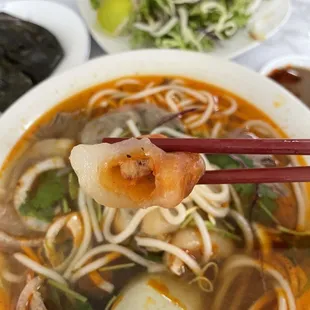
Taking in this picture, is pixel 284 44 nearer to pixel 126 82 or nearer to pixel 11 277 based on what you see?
pixel 126 82

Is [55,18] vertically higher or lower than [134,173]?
lower

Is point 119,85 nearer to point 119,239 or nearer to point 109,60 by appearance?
point 109,60

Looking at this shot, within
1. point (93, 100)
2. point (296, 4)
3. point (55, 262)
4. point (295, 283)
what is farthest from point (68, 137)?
point (296, 4)

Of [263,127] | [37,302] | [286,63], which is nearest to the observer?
[37,302]

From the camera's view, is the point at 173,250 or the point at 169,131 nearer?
the point at 173,250

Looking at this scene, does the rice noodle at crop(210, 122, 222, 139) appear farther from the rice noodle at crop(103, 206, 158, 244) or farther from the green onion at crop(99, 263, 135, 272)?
the green onion at crop(99, 263, 135, 272)

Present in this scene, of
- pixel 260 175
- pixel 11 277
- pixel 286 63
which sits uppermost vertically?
pixel 260 175

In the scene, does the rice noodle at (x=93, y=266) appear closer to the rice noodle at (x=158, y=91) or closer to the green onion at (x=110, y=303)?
the green onion at (x=110, y=303)

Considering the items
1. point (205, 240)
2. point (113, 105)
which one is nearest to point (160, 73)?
point (113, 105)
